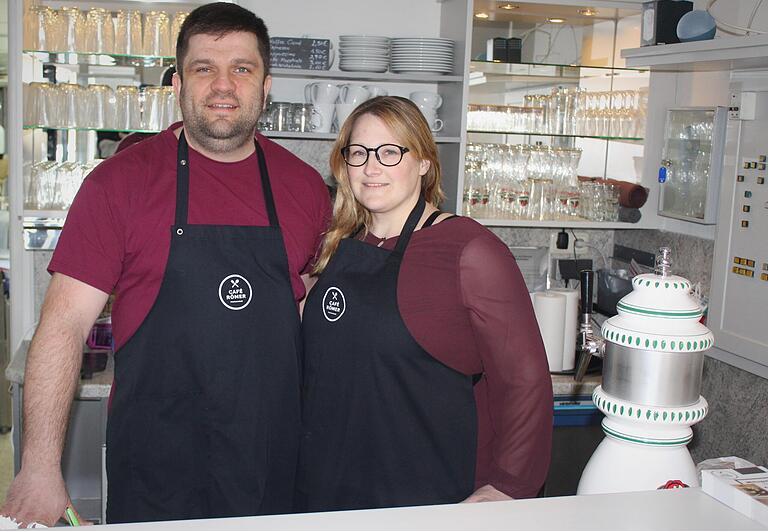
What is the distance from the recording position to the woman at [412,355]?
197cm

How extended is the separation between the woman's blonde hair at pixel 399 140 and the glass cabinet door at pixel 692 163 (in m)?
1.56

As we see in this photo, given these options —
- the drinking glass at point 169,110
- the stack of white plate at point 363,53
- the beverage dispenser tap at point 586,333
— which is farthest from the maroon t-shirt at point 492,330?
the drinking glass at point 169,110

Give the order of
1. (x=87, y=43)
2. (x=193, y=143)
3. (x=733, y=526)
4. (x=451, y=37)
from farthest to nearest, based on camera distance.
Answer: (x=451, y=37)
(x=87, y=43)
(x=193, y=143)
(x=733, y=526)

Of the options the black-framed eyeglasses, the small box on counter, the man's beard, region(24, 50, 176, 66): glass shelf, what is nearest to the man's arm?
the man's beard

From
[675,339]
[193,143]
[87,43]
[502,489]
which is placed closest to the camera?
[675,339]

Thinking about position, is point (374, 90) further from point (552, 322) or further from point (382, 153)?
point (382, 153)

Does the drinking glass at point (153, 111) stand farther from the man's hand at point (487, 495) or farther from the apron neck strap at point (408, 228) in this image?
the man's hand at point (487, 495)

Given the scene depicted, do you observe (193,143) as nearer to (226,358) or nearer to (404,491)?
(226,358)

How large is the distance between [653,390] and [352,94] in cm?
236

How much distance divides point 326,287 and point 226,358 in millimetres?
301

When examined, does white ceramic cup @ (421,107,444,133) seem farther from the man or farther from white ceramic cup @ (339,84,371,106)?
the man

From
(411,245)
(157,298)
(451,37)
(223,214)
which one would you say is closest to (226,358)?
(157,298)

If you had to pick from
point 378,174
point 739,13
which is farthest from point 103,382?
point 739,13

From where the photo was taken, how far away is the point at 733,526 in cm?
135
